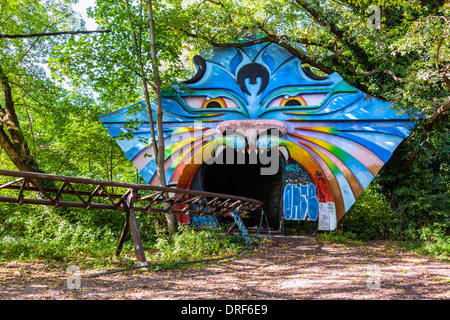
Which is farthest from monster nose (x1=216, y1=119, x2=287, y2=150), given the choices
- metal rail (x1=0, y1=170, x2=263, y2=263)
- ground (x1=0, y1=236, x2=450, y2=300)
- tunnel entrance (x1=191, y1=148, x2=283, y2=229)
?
ground (x1=0, y1=236, x2=450, y2=300)

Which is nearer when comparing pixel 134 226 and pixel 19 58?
pixel 134 226

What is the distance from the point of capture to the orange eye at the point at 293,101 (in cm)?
1098

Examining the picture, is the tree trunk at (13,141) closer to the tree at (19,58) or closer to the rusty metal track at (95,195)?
the tree at (19,58)

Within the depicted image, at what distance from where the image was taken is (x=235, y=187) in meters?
16.1

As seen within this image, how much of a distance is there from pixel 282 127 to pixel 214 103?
2.31m

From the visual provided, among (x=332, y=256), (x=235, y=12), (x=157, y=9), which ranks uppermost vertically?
(x=235, y=12)

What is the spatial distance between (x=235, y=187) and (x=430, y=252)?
890cm

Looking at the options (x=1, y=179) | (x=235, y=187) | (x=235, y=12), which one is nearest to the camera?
(x=1, y=179)

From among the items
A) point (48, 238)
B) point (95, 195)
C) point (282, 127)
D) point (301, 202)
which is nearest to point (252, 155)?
point (282, 127)

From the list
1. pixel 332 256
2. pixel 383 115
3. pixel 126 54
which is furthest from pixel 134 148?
pixel 383 115

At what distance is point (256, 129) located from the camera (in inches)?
421

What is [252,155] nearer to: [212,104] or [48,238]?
[212,104]

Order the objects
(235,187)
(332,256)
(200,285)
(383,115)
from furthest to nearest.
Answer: (235,187) < (383,115) < (332,256) < (200,285)

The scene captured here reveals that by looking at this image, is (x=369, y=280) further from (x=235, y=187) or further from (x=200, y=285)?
(x=235, y=187)
